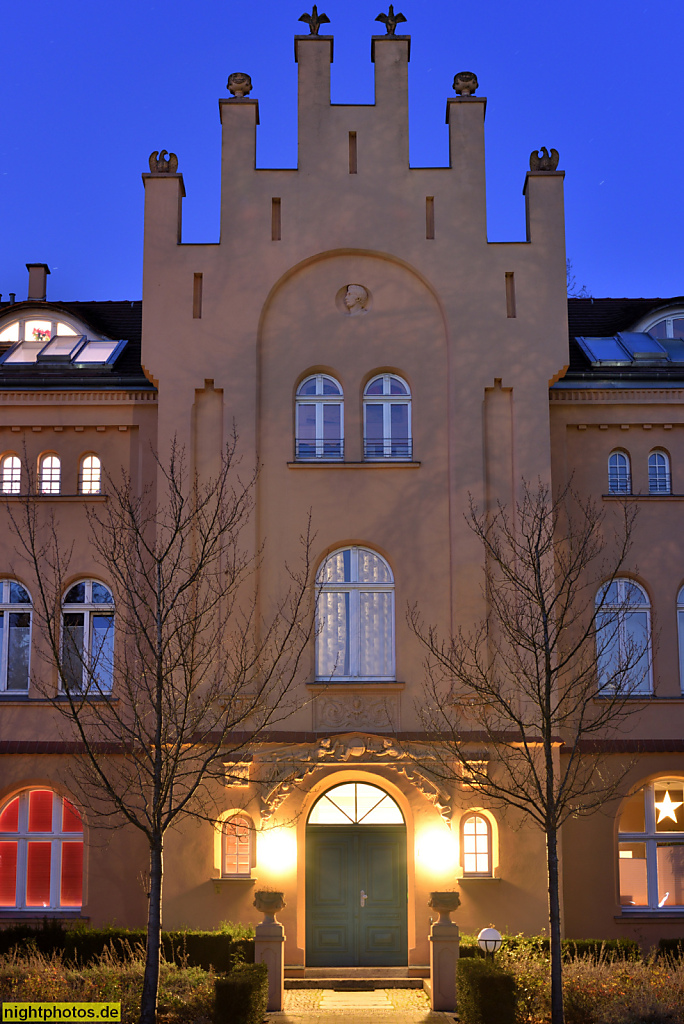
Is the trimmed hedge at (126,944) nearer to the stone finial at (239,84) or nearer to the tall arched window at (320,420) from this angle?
the tall arched window at (320,420)

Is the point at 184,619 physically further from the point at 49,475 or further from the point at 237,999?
the point at 237,999

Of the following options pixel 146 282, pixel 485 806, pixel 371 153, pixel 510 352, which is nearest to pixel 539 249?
pixel 510 352

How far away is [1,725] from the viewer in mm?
21750

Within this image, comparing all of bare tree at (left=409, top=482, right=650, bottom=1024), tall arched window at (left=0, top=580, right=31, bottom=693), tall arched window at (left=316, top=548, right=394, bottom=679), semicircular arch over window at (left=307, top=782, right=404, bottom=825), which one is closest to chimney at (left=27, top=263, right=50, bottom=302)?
tall arched window at (left=0, top=580, right=31, bottom=693)

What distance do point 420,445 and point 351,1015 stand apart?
986 centimetres

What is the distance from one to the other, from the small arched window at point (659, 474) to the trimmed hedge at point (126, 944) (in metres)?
11.4

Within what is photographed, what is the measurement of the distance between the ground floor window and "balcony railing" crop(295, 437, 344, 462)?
849 centimetres

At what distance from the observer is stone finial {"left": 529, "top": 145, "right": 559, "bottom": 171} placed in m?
22.6

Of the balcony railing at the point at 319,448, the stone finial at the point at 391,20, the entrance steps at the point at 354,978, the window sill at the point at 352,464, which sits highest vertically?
the stone finial at the point at 391,20

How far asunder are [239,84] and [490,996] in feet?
55.7

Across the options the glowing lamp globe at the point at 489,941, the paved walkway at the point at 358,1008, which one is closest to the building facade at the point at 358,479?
the paved walkway at the point at 358,1008

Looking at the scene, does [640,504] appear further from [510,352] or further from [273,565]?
[273,565]

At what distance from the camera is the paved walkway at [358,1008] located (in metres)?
17.0

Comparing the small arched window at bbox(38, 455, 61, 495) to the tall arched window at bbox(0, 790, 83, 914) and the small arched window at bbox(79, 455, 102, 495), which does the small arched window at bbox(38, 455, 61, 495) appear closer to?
the small arched window at bbox(79, 455, 102, 495)
